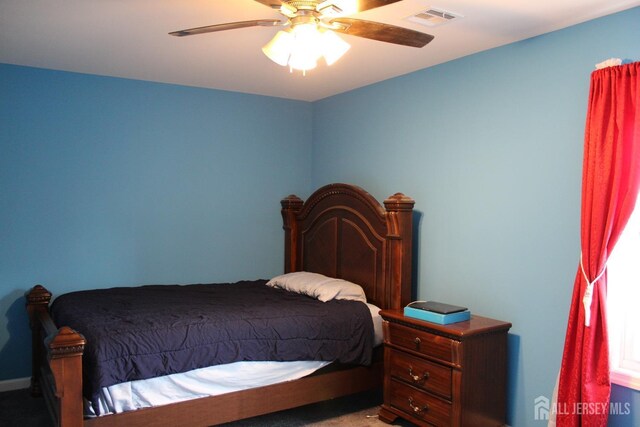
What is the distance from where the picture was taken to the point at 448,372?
2910mm

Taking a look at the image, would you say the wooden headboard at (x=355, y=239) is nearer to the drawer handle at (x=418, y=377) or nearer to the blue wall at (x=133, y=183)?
the blue wall at (x=133, y=183)

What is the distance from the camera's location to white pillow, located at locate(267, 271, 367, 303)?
365 centimetres

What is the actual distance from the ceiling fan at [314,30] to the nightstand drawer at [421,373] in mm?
1745

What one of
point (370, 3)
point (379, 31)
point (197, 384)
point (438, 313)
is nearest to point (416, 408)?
point (438, 313)

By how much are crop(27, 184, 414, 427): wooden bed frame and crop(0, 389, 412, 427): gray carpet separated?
0.16 meters

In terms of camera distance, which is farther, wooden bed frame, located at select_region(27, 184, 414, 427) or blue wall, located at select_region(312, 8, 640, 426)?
blue wall, located at select_region(312, 8, 640, 426)

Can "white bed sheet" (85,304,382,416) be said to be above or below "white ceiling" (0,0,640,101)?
below

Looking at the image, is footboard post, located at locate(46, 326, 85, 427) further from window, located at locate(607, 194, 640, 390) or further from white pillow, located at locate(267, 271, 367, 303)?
window, located at locate(607, 194, 640, 390)

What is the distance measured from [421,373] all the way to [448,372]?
0.70ft

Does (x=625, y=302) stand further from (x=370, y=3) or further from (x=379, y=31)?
(x=370, y=3)

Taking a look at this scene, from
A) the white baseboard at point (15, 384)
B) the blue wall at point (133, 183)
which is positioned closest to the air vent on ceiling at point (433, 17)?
the blue wall at point (133, 183)

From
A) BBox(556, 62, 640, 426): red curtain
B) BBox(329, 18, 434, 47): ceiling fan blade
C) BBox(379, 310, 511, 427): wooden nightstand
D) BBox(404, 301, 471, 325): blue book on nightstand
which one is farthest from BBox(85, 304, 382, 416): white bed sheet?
BBox(329, 18, 434, 47): ceiling fan blade

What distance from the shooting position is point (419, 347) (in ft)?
10.2

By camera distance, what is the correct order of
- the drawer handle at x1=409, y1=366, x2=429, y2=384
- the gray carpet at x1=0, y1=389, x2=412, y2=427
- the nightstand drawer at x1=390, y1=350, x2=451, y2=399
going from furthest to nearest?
the gray carpet at x1=0, y1=389, x2=412, y2=427
the drawer handle at x1=409, y1=366, x2=429, y2=384
the nightstand drawer at x1=390, y1=350, x2=451, y2=399
